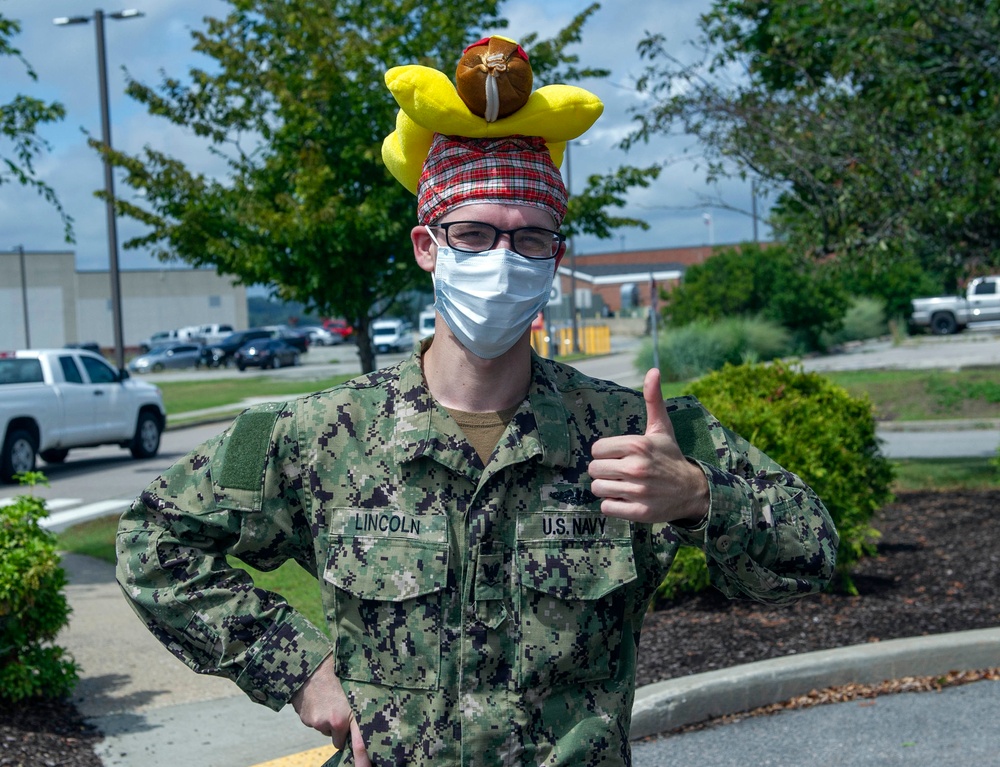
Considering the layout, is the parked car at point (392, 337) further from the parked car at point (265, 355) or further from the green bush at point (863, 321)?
the green bush at point (863, 321)

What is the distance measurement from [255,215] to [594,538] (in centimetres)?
800

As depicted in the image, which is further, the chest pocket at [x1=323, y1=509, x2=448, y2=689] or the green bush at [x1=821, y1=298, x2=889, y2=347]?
the green bush at [x1=821, y1=298, x2=889, y2=347]

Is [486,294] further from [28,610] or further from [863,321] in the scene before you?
[863,321]

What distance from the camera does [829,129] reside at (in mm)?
7543

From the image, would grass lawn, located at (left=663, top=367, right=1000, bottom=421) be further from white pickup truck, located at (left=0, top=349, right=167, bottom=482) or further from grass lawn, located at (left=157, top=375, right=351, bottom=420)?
grass lawn, located at (left=157, top=375, right=351, bottom=420)

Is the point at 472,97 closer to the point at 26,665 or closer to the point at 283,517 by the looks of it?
the point at 283,517

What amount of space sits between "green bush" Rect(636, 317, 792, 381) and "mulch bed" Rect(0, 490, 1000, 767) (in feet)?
64.8

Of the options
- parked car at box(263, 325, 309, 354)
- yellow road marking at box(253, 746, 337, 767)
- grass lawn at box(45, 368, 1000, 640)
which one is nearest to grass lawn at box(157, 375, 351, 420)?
grass lawn at box(45, 368, 1000, 640)

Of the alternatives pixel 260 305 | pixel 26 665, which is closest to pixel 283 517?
pixel 26 665

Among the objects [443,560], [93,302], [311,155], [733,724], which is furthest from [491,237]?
[93,302]

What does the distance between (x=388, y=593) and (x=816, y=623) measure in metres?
4.24

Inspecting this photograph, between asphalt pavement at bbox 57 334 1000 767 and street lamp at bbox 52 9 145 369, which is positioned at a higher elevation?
street lamp at bbox 52 9 145 369

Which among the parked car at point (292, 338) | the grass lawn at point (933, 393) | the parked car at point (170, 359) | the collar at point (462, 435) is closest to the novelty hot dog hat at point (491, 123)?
the collar at point (462, 435)

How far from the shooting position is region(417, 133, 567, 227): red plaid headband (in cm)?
202
